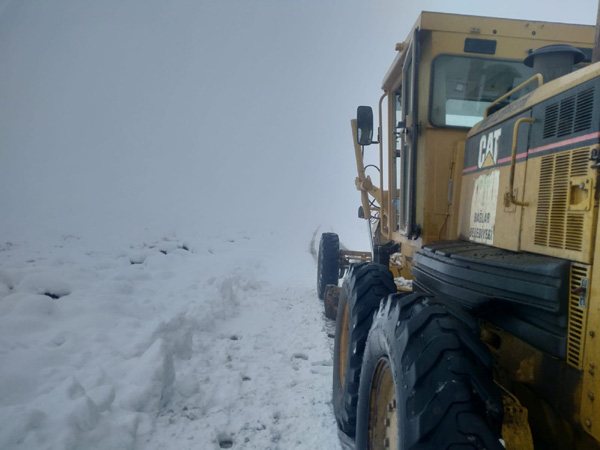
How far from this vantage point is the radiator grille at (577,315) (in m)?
1.35

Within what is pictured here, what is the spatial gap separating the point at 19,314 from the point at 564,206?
14.7ft

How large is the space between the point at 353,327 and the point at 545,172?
163 cm

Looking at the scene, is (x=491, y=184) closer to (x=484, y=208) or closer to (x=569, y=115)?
(x=484, y=208)

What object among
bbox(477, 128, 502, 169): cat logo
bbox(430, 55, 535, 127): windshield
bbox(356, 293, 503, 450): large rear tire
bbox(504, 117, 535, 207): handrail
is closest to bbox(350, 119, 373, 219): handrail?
bbox(430, 55, 535, 127): windshield

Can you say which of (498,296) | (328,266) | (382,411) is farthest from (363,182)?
(498,296)

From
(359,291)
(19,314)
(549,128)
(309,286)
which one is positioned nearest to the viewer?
(549,128)

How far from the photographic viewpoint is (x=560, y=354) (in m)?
1.43

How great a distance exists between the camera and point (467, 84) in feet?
10.8

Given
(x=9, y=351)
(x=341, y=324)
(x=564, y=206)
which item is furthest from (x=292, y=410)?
(x=564, y=206)

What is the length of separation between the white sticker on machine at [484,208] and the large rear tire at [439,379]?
631mm

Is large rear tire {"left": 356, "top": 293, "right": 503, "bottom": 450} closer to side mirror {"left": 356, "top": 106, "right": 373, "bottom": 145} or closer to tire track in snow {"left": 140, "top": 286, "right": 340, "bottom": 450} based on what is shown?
tire track in snow {"left": 140, "top": 286, "right": 340, "bottom": 450}

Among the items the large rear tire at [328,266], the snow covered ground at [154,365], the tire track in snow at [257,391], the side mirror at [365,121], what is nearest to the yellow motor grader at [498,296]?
the tire track in snow at [257,391]

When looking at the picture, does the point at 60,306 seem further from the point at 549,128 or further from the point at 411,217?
the point at 549,128

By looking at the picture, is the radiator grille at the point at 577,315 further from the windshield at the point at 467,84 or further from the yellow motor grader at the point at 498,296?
the windshield at the point at 467,84
